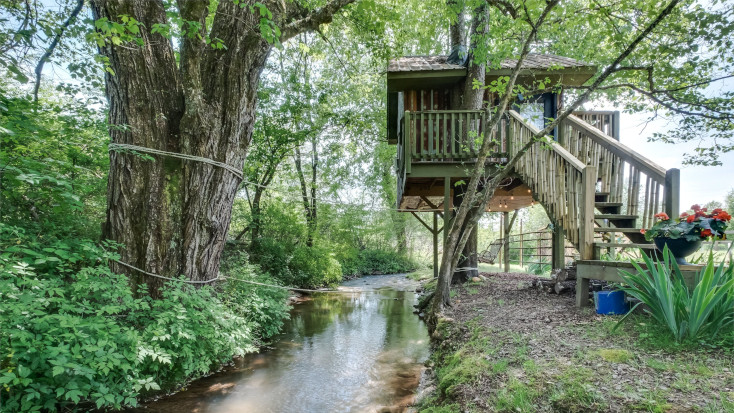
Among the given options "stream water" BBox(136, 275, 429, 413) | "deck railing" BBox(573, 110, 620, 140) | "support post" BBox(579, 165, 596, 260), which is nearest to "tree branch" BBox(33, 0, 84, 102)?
"stream water" BBox(136, 275, 429, 413)

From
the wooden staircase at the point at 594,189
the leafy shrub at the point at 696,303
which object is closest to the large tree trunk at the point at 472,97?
the wooden staircase at the point at 594,189

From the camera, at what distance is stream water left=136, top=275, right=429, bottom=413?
124 inches

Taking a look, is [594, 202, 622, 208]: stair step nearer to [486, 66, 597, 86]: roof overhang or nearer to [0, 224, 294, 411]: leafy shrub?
[486, 66, 597, 86]: roof overhang

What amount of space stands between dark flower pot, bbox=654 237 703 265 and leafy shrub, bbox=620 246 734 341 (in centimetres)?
51

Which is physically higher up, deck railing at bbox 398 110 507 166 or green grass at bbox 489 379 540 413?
deck railing at bbox 398 110 507 166

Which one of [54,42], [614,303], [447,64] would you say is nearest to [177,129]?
[54,42]

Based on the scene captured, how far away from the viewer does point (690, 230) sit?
10.2 feet

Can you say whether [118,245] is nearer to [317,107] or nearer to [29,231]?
[29,231]

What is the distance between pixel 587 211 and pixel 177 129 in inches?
175

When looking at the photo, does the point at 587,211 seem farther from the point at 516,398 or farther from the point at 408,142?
the point at 408,142

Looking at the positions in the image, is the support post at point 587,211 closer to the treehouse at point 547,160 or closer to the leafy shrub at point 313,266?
the treehouse at point 547,160

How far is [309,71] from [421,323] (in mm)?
10817

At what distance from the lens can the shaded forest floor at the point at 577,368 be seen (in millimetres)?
1855

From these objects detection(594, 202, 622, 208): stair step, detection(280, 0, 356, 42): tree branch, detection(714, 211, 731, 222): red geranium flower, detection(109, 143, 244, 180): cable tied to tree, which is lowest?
detection(714, 211, 731, 222): red geranium flower
